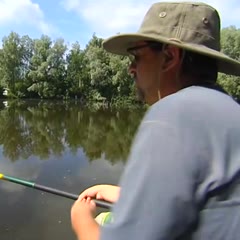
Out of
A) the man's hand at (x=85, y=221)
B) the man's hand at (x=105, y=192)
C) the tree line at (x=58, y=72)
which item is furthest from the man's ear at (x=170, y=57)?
the tree line at (x=58, y=72)

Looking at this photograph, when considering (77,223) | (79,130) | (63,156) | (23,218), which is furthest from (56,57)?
(77,223)

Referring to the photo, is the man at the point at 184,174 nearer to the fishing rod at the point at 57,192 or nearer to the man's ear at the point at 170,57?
the man's ear at the point at 170,57

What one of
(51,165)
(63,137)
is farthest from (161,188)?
(63,137)

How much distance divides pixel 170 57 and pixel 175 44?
0.21 ft

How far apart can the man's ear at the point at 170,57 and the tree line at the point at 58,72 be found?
43679 mm

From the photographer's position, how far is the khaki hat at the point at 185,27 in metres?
1.13

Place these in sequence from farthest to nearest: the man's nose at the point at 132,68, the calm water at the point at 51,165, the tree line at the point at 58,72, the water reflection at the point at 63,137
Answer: the tree line at the point at 58,72, the water reflection at the point at 63,137, the calm water at the point at 51,165, the man's nose at the point at 132,68

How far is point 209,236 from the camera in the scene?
0.96 metres

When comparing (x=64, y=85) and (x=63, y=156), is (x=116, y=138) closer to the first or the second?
(x=63, y=156)

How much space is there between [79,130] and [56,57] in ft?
96.3

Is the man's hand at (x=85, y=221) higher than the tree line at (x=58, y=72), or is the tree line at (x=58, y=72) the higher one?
the tree line at (x=58, y=72)

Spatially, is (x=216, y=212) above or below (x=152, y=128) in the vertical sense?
below

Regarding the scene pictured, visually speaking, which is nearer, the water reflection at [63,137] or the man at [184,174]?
the man at [184,174]

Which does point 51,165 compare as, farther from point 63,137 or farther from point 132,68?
point 132,68
